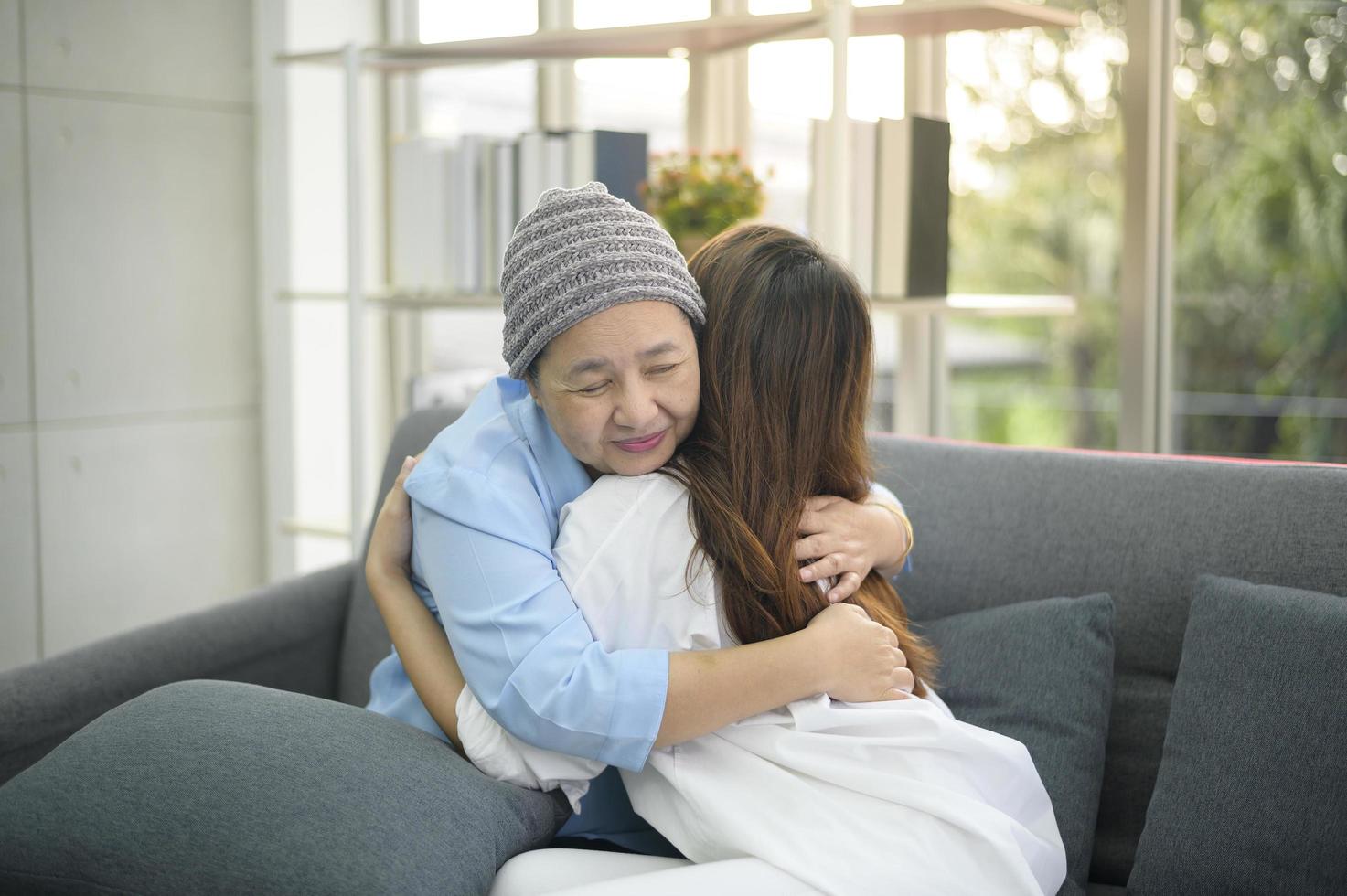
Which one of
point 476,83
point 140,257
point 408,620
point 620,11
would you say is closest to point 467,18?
point 476,83

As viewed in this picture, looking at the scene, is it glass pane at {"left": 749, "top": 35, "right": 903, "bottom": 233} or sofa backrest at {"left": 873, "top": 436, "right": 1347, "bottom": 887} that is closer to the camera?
sofa backrest at {"left": 873, "top": 436, "right": 1347, "bottom": 887}

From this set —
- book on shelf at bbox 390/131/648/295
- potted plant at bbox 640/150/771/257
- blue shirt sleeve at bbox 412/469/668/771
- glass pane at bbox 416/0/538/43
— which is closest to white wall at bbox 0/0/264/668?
glass pane at bbox 416/0/538/43

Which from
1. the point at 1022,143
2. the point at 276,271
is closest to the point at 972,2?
the point at 1022,143

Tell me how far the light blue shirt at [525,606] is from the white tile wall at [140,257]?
1.99 m

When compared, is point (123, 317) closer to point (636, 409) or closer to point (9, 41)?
point (9, 41)

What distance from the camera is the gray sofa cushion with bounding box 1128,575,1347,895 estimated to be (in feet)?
4.09

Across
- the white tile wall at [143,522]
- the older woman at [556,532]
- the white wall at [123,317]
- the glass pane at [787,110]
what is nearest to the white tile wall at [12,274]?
the white wall at [123,317]

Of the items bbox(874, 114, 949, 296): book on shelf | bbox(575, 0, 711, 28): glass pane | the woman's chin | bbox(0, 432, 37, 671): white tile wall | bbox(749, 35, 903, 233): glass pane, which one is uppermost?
bbox(575, 0, 711, 28): glass pane

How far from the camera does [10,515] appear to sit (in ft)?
9.36

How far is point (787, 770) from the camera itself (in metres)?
1.17

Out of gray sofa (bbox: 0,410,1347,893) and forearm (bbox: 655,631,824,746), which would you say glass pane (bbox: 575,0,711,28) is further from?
forearm (bbox: 655,631,824,746)

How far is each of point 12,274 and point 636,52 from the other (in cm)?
155

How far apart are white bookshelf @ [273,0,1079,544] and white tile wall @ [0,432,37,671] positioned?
0.63 metres

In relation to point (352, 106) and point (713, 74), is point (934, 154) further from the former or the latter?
point (352, 106)
